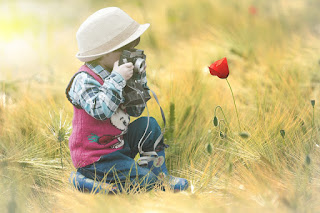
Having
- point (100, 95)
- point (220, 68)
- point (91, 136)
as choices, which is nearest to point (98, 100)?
point (100, 95)

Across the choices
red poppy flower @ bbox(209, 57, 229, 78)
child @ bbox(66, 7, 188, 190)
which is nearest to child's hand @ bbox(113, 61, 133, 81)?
child @ bbox(66, 7, 188, 190)

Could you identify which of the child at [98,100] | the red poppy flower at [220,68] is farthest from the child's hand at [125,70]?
the red poppy flower at [220,68]

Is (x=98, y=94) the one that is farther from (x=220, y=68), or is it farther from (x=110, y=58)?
(x=220, y=68)

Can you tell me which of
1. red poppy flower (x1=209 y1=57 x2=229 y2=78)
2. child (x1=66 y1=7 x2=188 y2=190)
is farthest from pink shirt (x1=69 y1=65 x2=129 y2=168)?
red poppy flower (x1=209 y1=57 x2=229 y2=78)

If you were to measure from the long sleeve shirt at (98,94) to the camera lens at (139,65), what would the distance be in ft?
0.21

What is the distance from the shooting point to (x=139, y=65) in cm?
112

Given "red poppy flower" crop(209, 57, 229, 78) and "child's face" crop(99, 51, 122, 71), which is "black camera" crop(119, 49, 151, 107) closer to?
"child's face" crop(99, 51, 122, 71)

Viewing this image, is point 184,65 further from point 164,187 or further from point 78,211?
point 78,211

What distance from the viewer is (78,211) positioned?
970 millimetres

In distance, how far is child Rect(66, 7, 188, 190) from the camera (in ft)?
3.56

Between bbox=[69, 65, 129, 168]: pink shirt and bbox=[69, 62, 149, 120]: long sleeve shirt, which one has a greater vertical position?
bbox=[69, 62, 149, 120]: long sleeve shirt

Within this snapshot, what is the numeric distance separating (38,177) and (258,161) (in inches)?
24.3

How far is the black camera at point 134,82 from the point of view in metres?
1.12

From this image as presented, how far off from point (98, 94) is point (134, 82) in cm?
12
